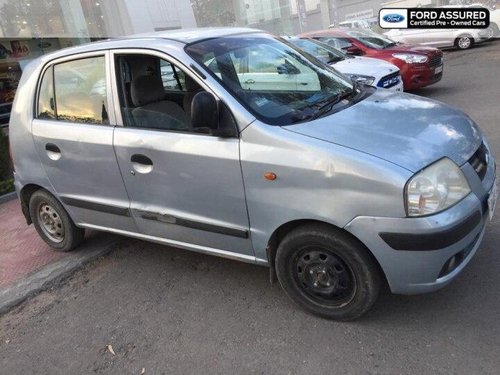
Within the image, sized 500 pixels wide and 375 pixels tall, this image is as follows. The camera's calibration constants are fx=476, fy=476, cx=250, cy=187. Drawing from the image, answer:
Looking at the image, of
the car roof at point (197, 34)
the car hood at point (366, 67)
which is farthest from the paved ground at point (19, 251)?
the car hood at point (366, 67)

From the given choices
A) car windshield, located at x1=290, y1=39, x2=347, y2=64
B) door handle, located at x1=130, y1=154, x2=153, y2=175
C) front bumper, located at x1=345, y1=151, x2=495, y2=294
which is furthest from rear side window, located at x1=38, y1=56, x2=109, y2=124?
car windshield, located at x1=290, y1=39, x2=347, y2=64

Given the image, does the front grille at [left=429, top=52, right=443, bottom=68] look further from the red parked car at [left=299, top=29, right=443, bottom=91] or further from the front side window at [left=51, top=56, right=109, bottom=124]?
the front side window at [left=51, top=56, right=109, bottom=124]

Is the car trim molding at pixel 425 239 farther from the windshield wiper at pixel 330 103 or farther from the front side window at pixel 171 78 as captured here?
the front side window at pixel 171 78

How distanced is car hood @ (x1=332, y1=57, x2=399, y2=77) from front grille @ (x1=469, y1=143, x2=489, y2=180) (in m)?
4.62

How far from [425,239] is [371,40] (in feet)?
28.1

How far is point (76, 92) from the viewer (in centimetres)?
Result: 378

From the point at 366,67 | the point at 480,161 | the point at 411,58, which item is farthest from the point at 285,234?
the point at 411,58

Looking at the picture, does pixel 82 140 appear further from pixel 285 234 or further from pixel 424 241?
pixel 424 241

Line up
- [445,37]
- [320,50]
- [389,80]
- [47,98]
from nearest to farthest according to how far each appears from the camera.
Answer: [47,98] → [389,80] → [320,50] → [445,37]

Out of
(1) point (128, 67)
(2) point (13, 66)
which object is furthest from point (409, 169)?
(2) point (13, 66)

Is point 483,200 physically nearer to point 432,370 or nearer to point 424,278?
point 424,278

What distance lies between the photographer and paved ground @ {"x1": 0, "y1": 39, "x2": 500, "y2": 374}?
2660 millimetres

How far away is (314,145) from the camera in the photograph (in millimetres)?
2684

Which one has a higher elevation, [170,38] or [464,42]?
[170,38]
